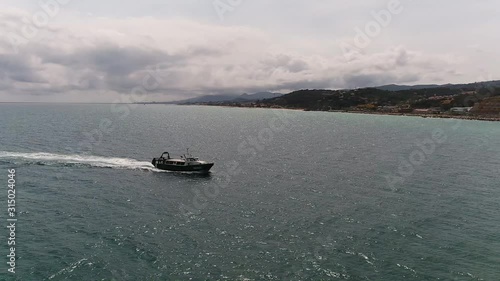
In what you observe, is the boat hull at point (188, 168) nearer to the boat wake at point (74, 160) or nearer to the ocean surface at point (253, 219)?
the boat wake at point (74, 160)

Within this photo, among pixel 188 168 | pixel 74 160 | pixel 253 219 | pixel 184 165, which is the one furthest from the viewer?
pixel 74 160

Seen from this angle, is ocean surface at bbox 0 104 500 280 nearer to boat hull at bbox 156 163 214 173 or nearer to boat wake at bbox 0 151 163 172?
boat wake at bbox 0 151 163 172

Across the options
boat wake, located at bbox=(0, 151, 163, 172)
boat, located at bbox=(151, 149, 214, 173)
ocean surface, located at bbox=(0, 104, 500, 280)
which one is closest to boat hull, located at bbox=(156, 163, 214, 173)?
boat, located at bbox=(151, 149, 214, 173)

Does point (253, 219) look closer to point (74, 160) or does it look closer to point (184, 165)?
point (184, 165)

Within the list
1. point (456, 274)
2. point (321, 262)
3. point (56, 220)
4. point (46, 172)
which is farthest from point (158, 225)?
point (46, 172)

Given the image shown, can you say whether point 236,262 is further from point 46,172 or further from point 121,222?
point 46,172

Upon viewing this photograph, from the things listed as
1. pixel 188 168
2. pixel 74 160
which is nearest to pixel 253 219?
pixel 188 168

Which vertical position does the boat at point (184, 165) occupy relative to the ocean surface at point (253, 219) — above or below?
above

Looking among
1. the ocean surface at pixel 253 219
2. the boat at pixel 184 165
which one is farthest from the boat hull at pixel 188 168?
the ocean surface at pixel 253 219

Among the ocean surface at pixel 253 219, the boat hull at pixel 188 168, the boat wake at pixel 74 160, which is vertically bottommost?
the ocean surface at pixel 253 219
